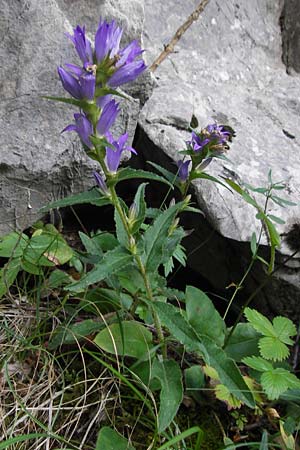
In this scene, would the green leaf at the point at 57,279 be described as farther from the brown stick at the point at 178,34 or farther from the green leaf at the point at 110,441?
the brown stick at the point at 178,34

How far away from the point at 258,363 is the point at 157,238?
41 centimetres

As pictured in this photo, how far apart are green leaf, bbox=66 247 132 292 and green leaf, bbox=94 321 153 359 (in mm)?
228

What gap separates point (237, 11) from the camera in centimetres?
241

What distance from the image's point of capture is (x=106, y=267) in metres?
1.25

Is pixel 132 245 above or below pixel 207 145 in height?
below

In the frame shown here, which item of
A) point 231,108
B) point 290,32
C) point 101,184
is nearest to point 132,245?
point 101,184

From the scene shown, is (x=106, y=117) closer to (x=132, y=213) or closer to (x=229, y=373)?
(x=132, y=213)

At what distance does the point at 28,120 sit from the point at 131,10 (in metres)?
0.51

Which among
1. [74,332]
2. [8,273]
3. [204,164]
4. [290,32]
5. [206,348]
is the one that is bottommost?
[8,273]

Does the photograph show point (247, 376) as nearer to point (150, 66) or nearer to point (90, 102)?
point (90, 102)

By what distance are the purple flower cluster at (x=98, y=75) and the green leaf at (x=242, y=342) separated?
0.68m

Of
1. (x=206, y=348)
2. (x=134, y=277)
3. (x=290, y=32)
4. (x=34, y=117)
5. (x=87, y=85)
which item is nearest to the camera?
(x=87, y=85)

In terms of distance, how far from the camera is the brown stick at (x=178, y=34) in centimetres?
221

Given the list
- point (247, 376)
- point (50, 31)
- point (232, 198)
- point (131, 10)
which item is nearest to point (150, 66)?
point (131, 10)
